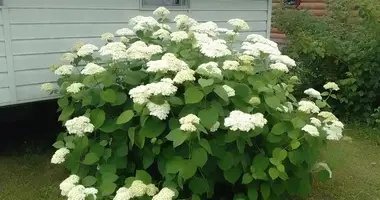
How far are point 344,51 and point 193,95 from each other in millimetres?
3497

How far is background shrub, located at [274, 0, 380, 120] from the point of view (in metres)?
5.49

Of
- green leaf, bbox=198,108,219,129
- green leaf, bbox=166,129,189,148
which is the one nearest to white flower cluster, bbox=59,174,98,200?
green leaf, bbox=166,129,189,148

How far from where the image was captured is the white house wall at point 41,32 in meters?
3.52

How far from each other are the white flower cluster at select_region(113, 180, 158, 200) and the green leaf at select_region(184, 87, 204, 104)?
1.91 feet

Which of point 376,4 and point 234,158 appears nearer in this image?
point 234,158

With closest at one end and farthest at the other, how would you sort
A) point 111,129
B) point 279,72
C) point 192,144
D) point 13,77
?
point 192,144 < point 111,129 < point 279,72 < point 13,77

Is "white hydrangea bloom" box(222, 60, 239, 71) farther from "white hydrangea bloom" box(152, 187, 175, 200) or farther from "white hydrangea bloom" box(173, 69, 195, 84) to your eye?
"white hydrangea bloom" box(152, 187, 175, 200)

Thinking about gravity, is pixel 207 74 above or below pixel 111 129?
above

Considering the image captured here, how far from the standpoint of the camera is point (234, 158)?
2932 millimetres

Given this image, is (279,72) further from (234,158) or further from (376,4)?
(376,4)

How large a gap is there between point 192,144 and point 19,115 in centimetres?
309

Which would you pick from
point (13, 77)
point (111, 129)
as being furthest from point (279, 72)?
point (13, 77)

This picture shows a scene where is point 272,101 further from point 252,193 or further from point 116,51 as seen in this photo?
point 116,51

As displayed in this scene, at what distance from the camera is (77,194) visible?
263cm
